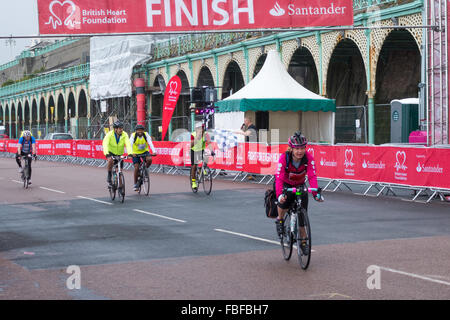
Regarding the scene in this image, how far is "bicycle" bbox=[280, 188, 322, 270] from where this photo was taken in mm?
8750

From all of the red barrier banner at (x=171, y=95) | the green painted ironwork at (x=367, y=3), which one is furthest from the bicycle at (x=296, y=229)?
the red barrier banner at (x=171, y=95)

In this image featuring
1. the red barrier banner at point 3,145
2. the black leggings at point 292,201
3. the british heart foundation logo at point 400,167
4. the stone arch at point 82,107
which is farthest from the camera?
the stone arch at point 82,107

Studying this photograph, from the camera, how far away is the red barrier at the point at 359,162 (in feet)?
56.0

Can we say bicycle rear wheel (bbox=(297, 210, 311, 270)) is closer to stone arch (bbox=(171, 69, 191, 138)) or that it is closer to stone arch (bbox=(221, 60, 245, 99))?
stone arch (bbox=(221, 60, 245, 99))

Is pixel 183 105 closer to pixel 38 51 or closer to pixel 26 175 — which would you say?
pixel 26 175

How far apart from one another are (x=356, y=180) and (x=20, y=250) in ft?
35.9

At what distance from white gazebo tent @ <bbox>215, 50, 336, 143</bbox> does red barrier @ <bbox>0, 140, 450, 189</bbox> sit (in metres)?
1.71

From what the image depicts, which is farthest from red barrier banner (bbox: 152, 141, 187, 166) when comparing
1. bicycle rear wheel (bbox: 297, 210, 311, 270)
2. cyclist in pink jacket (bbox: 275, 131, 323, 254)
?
bicycle rear wheel (bbox: 297, 210, 311, 270)

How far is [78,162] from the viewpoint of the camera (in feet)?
139

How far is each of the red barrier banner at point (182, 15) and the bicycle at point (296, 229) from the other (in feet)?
39.0

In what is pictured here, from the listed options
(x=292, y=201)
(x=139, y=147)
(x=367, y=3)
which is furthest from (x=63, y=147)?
(x=292, y=201)

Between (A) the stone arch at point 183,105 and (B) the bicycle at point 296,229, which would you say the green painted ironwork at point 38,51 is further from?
(B) the bicycle at point 296,229
